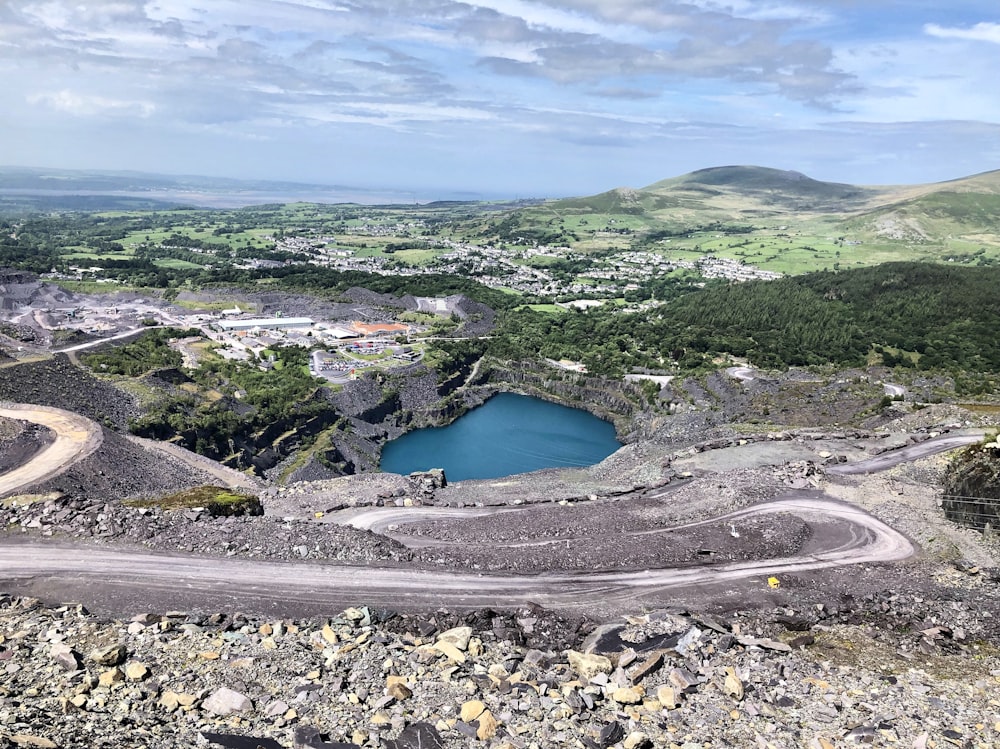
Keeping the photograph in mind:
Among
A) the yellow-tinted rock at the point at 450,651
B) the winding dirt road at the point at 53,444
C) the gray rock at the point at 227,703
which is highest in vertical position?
the gray rock at the point at 227,703

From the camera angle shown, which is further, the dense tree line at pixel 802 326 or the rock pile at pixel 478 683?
the dense tree line at pixel 802 326

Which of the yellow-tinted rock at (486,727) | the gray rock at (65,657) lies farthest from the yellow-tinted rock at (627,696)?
the gray rock at (65,657)

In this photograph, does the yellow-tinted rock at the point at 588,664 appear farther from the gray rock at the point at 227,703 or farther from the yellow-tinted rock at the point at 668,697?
the gray rock at the point at 227,703

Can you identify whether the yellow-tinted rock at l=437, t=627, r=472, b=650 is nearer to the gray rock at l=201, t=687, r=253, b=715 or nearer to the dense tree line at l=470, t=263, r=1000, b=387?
the gray rock at l=201, t=687, r=253, b=715

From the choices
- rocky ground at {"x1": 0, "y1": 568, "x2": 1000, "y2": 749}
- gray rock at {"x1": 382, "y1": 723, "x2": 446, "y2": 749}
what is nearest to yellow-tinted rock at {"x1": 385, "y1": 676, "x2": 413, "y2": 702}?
rocky ground at {"x1": 0, "y1": 568, "x2": 1000, "y2": 749}

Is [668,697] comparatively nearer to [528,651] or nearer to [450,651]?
[528,651]

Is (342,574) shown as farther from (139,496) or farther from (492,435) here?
(492,435)
